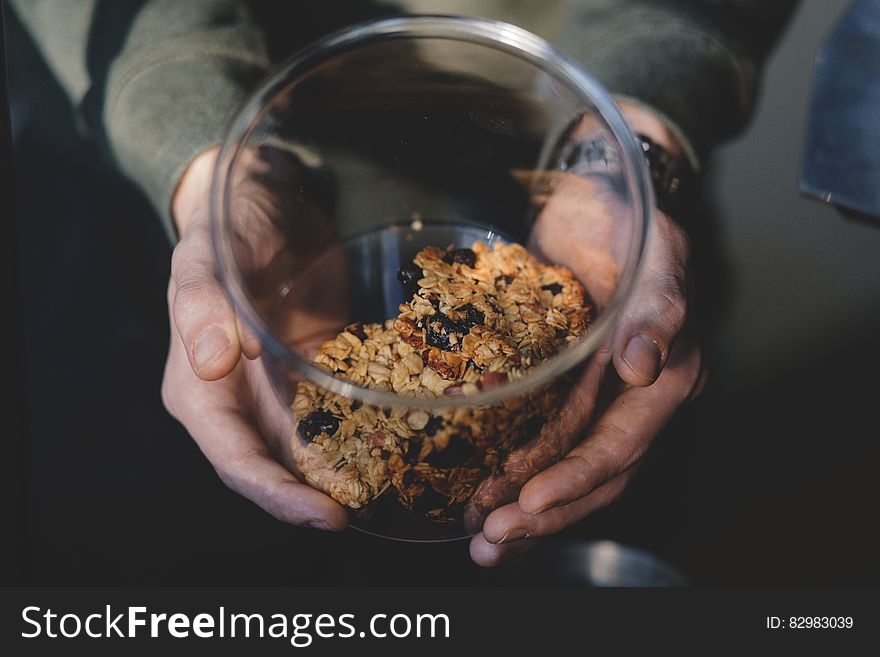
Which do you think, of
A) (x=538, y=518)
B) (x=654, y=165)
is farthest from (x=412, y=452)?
(x=654, y=165)

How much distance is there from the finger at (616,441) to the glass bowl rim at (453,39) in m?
0.07

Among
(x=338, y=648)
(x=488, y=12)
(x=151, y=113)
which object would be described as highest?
(x=488, y=12)

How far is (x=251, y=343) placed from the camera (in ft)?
1.18

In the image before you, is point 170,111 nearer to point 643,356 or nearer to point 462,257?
point 462,257

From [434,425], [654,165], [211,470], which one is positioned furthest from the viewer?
[211,470]

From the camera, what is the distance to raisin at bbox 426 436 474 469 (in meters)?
0.32

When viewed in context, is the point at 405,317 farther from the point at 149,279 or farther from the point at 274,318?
the point at 149,279

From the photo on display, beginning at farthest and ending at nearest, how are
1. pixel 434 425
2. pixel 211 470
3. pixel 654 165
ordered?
pixel 211 470, pixel 654 165, pixel 434 425

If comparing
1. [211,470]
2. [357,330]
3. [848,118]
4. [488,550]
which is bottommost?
[211,470]

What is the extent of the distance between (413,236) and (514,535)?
0.19m

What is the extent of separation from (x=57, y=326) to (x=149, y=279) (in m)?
0.11

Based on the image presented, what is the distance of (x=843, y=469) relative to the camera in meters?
0.83

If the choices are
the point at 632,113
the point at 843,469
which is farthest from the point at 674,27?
the point at 843,469

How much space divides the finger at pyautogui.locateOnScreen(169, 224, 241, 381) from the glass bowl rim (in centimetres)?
6
